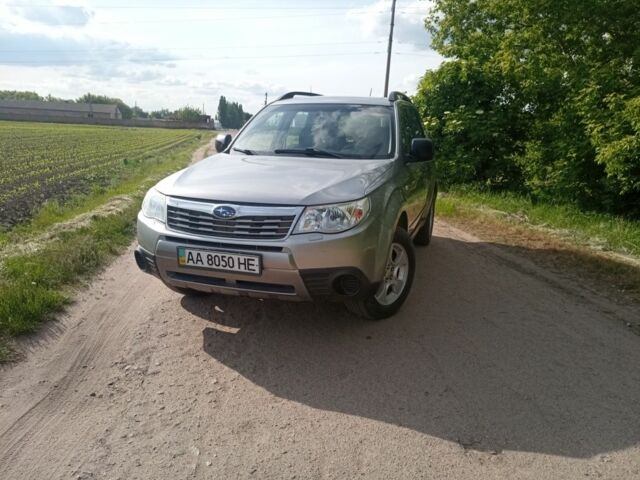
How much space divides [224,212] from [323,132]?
168cm

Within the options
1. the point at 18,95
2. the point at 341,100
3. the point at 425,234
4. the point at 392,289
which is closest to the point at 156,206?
the point at 392,289

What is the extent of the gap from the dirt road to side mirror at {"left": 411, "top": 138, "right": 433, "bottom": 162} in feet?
4.33

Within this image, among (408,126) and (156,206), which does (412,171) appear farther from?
(156,206)

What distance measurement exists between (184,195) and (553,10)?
9261 mm

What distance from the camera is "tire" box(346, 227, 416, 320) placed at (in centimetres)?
391

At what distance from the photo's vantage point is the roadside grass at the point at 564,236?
5637mm

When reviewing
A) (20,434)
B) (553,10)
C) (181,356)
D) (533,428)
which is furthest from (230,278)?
(553,10)

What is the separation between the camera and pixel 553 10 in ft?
32.1

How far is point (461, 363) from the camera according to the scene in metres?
3.48

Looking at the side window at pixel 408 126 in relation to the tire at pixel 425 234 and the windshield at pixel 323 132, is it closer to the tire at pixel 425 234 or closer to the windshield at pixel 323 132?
the windshield at pixel 323 132

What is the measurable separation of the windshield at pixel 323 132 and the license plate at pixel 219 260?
1.48 meters

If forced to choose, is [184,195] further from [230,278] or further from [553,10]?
[553,10]

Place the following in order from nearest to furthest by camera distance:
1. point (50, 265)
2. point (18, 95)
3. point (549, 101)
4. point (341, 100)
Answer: point (50, 265) → point (341, 100) → point (549, 101) → point (18, 95)

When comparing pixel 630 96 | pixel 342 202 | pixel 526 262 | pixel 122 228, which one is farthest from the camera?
pixel 630 96
